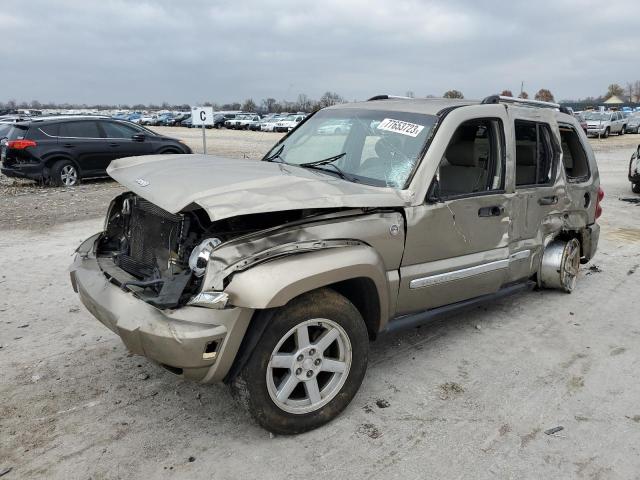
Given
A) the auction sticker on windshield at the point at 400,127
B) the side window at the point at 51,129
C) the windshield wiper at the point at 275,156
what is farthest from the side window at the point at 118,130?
the auction sticker on windshield at the point at 400,127

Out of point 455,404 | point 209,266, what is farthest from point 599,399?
point 209,266

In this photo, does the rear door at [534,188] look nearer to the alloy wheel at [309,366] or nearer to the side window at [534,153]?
the side window at [534,153]

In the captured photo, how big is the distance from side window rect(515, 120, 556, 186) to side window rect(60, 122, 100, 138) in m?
11.1

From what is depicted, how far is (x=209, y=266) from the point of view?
109 inches

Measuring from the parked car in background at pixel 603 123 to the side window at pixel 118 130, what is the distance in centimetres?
3028

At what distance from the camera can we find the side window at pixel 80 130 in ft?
41.1

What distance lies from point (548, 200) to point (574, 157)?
3.67ft

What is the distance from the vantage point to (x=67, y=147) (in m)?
12.5

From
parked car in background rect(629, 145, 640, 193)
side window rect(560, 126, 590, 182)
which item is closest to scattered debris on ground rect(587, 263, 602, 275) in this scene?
side window rect(560, 126, 590, 182)

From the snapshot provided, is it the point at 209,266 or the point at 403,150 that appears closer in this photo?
the point at 209,266

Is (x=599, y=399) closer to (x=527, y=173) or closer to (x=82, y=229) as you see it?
(x=527, y=173)

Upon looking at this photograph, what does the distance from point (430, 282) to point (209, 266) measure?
5.20ft

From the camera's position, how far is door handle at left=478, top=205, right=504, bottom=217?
3.91 m

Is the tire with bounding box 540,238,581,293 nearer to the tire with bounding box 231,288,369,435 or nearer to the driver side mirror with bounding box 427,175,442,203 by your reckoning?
the driver side mirror with bounding box 427,175,442,203
